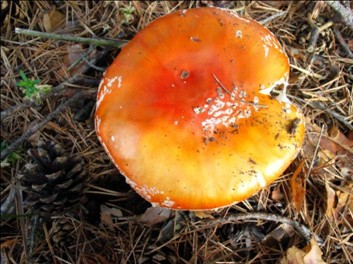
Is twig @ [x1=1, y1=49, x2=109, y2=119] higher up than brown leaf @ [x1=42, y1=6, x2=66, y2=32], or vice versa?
brown leaf @ [x1=42, y1=6, x2=66, y2=32]

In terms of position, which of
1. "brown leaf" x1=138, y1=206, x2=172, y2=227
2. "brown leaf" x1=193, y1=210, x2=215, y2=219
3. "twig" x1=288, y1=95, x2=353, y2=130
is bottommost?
"brown leaf" x1=138, y1=206, x2=172, y2=227

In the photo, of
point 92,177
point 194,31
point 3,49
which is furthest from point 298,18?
point 3,49

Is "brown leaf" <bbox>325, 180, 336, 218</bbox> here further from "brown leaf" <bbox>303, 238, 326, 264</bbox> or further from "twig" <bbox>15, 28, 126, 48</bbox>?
"twig" <bbox>15, 28, 126, 48</bbox>

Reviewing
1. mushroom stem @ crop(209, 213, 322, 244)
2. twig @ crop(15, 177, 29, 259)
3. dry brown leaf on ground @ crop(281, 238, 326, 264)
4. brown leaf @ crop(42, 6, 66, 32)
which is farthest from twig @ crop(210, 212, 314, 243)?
brown leaf @ crop(42, 6, 66, 32)

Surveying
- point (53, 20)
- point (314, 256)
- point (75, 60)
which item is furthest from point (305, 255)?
point (53, 20)

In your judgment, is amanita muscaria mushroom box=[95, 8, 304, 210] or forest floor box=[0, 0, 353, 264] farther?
forest floor box=[0, 0, 353, 264]

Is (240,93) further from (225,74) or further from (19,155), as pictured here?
(19,155)

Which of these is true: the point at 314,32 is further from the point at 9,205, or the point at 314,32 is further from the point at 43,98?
the point at 9,205
